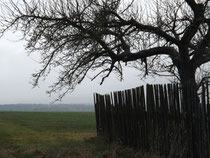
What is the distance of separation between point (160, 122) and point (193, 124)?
3.74 ft

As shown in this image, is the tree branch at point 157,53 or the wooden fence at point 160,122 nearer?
the wooden fence at point 160,122

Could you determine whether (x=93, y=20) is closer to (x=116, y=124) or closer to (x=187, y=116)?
(x=116, y=124)

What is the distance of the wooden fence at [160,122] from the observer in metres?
6.15

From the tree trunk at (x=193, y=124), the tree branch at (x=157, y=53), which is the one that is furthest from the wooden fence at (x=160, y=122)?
the tree branch at (x=157, y=53)

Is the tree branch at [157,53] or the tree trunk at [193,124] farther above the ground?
the tree branch at [157,53]

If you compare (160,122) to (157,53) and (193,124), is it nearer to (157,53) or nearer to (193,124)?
(193,124)

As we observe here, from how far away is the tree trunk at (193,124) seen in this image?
6074 mm

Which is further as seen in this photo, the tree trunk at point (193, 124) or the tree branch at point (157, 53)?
the tree branch at point (157, 53)

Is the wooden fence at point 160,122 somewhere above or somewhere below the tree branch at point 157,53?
below

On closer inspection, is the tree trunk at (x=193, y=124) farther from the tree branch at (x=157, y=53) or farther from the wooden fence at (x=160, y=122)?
the tree branch at (x=157, y=53)

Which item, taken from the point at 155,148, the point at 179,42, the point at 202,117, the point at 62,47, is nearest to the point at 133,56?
the point at 179,42

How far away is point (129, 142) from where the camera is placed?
30.6 feet

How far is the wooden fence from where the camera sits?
6.15 m

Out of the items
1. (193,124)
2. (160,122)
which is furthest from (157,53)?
(193,124)
